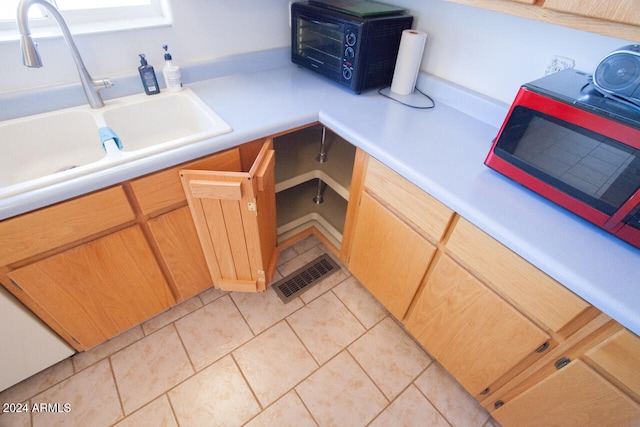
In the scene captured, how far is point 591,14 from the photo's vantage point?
0.70 meters

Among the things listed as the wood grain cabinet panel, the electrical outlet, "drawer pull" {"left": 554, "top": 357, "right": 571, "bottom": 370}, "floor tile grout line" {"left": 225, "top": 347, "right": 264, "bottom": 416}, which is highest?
the electrical outlet

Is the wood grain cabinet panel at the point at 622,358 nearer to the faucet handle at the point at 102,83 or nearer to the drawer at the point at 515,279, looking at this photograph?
the drawer at the point at 515,279

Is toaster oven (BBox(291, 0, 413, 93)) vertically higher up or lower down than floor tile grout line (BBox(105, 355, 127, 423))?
higher up

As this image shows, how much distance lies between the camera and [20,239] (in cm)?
87

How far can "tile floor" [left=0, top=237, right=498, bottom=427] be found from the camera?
123 cm

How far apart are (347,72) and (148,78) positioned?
83cm

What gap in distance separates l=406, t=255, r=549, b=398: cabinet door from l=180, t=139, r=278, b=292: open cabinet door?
70 cm

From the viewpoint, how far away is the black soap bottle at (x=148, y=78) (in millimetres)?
1233

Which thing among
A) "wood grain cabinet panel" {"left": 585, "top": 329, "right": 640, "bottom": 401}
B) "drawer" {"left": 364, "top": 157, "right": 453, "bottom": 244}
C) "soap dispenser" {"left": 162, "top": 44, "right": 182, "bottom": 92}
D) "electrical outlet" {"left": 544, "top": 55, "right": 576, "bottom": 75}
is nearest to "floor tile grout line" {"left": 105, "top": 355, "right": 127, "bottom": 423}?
"soap dispenser" {"left": 162, "top": 44, "right": 182, "bottom": 92}

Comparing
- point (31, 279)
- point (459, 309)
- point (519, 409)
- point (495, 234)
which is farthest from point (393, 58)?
point (31, 279)

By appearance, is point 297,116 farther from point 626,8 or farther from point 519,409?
point 519,409

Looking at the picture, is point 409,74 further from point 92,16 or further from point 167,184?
point 92,16

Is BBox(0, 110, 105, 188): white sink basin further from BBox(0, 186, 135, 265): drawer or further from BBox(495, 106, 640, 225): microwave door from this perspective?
BBox(495, 106, 640, 225): microwave door

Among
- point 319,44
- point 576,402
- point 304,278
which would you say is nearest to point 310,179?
point 304,278
